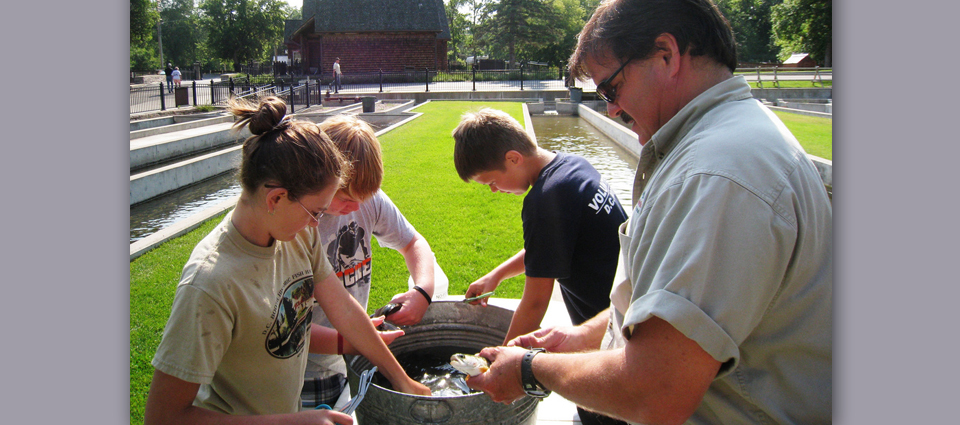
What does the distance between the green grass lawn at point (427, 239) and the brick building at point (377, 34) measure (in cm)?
3131

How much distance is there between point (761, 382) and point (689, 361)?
0.91ft

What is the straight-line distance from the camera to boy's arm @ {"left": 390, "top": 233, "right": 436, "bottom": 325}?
8.52 ft

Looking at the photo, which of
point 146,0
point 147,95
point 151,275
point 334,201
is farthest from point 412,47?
point 334,201

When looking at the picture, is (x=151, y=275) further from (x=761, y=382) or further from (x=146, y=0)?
(x=146, y=0)

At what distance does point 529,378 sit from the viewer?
1.64m

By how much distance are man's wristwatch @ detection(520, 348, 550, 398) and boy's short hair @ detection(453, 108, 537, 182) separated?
1130 millimetres

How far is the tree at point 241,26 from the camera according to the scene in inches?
2058

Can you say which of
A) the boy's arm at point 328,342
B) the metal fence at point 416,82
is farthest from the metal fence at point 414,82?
the boy's arm at point 328,342

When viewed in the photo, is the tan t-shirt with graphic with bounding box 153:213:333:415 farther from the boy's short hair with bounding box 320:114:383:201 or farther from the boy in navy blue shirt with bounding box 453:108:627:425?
the boy in navy blue shirt with bounding box 453:108:627:425

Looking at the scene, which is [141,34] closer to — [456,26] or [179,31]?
[179,31]

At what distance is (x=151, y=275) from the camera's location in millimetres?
5148

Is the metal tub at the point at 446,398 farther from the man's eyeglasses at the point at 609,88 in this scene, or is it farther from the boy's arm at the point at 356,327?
the man's eyeglasses at the point at 609,88

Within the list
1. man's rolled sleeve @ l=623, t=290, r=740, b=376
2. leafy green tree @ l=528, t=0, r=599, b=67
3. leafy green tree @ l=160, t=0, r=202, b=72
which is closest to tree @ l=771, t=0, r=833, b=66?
leafy green tree @ l=528, t=0, r=599, b=67

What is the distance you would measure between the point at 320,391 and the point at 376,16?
4083cm
